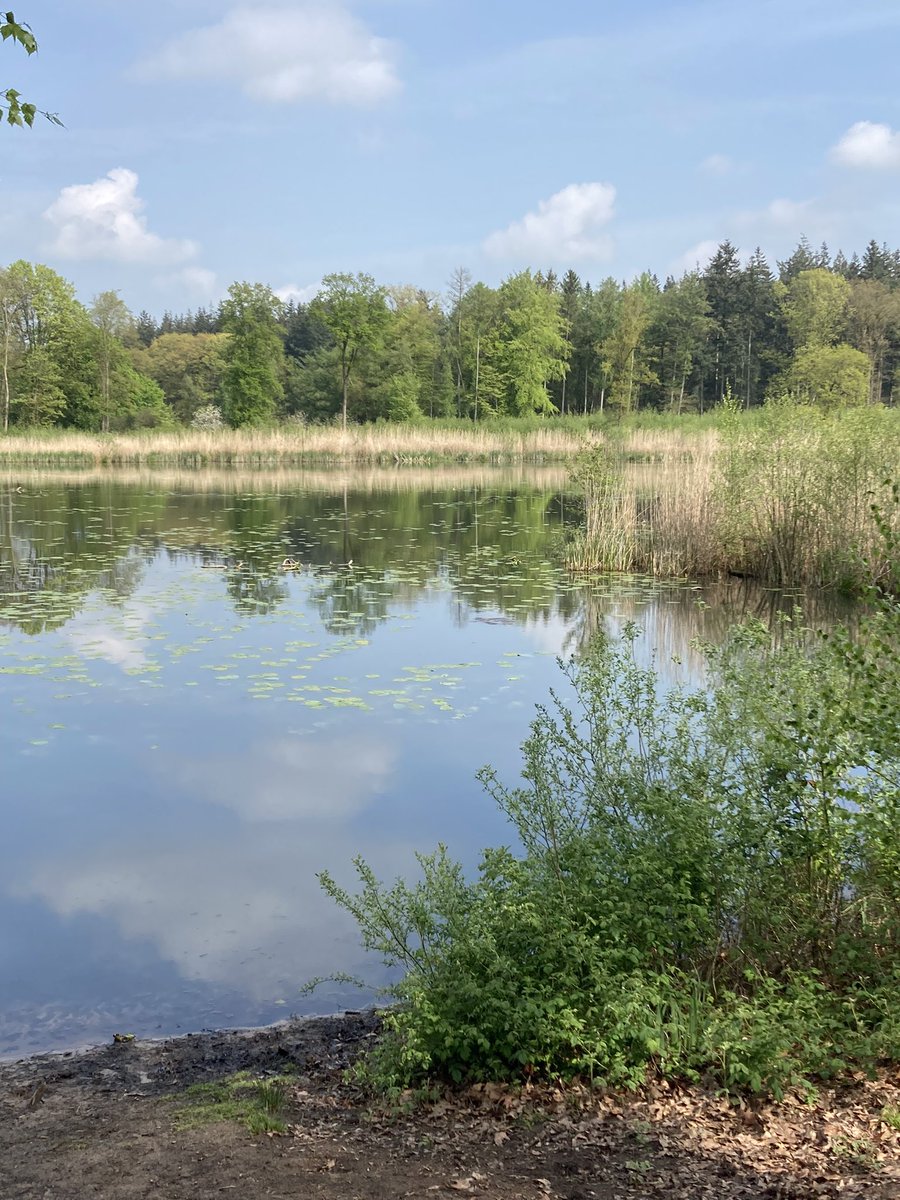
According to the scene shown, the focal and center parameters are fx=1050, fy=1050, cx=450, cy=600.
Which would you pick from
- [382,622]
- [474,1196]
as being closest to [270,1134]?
[474,1196]

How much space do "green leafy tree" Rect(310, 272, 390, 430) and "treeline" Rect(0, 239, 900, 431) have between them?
0.07 meters

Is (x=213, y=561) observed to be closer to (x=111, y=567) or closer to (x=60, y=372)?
(x=111, y=567)

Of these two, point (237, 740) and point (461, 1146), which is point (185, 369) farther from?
point (461, 1146)

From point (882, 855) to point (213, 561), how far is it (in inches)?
551

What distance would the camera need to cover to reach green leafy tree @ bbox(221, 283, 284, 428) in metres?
54.2

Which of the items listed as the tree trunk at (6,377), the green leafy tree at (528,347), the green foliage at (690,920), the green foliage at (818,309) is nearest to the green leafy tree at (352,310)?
the green leafy tree at (528,347)

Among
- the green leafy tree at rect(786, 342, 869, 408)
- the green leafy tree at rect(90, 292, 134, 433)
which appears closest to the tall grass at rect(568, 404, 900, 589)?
the green leafy tree at rect(786, 342, 869, 408)

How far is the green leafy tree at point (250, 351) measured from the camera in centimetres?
5422

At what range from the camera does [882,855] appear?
3783 mm

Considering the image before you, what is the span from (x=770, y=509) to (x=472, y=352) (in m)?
49.1

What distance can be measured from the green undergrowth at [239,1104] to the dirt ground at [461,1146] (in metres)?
0.03

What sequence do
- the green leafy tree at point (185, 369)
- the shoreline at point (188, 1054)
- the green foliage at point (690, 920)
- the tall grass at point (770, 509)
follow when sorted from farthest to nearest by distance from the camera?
the green leafy tree at point (185, 369)
the tall grass at point (770, 509)
the shoreline at point (188, 1054)
the green foliage at point (690, 920)

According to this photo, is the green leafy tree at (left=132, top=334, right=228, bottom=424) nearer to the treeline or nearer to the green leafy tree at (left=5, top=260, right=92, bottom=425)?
the treeline

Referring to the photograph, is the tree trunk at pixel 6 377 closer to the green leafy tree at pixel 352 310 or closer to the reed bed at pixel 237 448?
the reed bed at pixel 237 448
